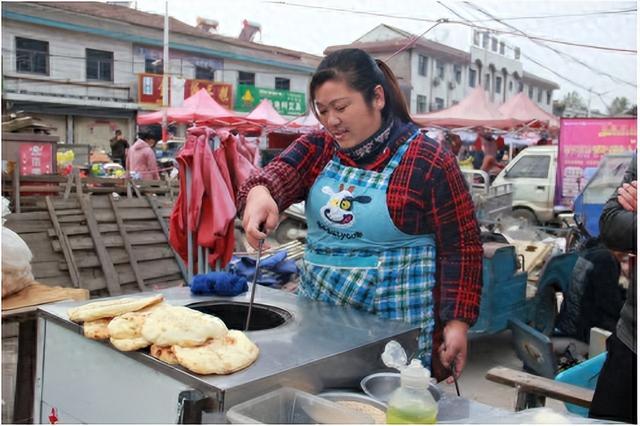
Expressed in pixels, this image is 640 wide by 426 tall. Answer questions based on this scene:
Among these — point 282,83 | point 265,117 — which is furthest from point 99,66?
point 265,117

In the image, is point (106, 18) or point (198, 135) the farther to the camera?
point (106, 18)

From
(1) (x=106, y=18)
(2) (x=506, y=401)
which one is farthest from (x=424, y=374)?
(1) (x=106, y=18)

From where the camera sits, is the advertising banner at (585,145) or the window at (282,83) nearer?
the advertising banner at (585,145)

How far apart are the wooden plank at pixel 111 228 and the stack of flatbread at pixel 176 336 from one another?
398cm

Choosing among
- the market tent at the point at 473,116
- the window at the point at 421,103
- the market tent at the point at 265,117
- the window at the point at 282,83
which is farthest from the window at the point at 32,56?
→ the window at the point at 421,103

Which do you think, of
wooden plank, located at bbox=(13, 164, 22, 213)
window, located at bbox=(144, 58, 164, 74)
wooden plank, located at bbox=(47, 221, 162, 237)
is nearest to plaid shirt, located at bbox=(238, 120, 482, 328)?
wooden plank, located at bbox=(47, 221, 162, 237)

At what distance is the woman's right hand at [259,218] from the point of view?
1.51m

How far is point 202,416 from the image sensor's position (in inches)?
38.7

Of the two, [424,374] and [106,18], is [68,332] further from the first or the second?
[106,18]

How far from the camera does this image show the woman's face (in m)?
1.53

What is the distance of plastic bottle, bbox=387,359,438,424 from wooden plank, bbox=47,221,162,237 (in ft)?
14.9

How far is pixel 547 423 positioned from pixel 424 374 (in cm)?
24

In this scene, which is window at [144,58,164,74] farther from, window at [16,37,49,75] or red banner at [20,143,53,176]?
red banner at [20,143,53,176]

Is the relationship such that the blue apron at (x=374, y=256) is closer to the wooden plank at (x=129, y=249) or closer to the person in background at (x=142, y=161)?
the wooden plank at (x=129, y=249)
